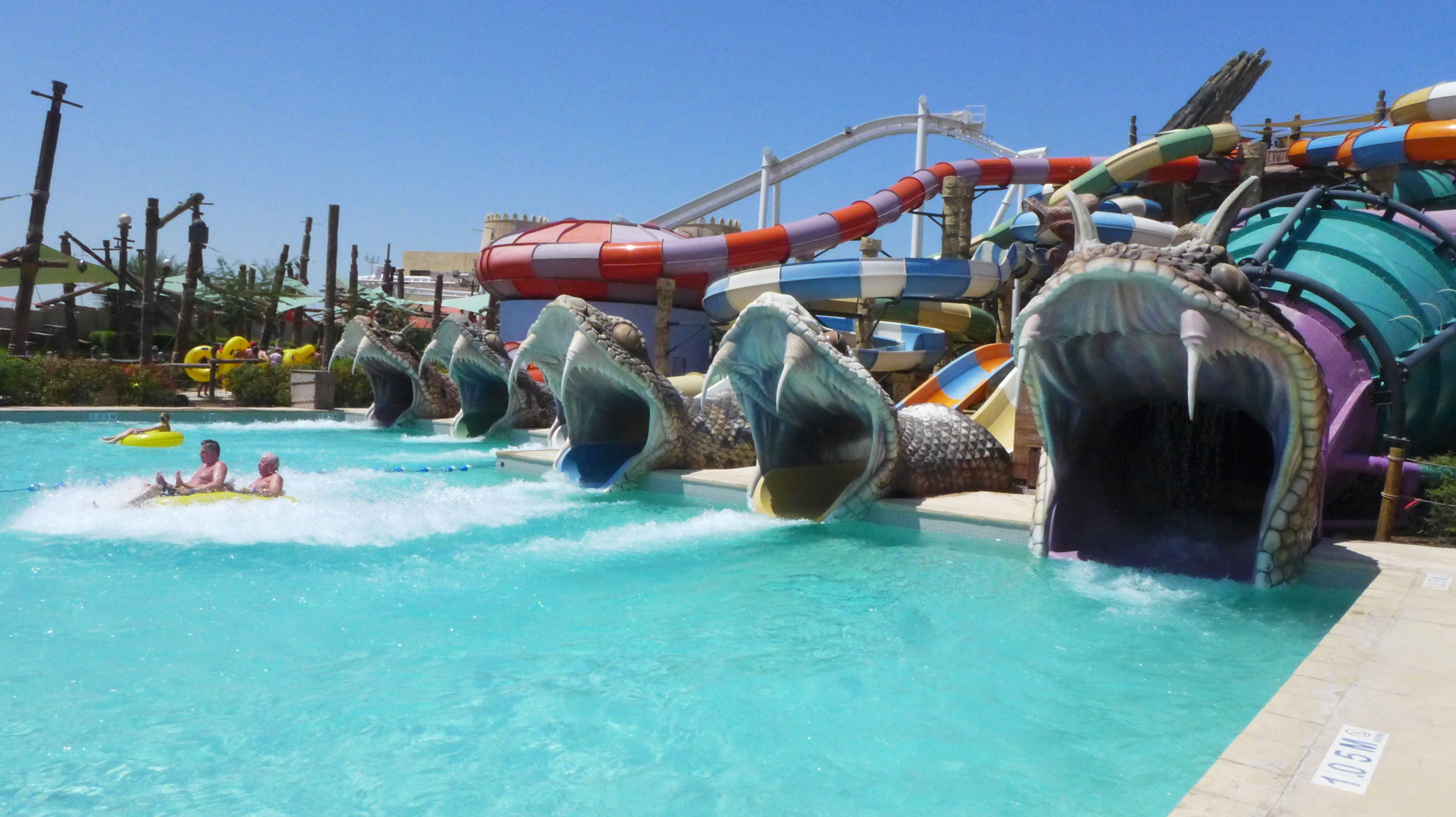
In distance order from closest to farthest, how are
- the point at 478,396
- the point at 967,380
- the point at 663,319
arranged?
the point at 967,380, the point at 478,396, the point at 663,319

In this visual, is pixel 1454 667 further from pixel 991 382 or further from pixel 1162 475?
pixel 991 382

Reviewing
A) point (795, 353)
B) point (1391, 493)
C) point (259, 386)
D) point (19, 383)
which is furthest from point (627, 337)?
point (19, 383)

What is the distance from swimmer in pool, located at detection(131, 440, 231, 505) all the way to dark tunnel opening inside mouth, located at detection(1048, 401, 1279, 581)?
5578 millimetres

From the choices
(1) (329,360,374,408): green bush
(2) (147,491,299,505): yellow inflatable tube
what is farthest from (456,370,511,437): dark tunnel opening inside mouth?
(2) (147,491,299,505): yellow inflatable tube

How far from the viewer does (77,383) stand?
15.2 m

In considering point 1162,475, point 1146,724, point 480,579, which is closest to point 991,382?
point 1162,475

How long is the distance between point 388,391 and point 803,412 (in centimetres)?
971

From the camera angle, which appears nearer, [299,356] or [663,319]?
[663,319]

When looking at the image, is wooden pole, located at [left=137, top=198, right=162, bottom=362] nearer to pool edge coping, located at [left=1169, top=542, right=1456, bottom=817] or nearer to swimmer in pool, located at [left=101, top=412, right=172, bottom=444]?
swimmer in pool, located at [left=101, top=412, right=172, bottom=444]

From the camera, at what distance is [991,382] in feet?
32.2

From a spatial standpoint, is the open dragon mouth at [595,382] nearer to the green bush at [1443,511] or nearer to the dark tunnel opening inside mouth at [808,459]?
the dark tunnel opening inside mouth at [808,459]

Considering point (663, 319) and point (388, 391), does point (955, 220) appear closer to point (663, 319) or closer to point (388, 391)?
point (663, 319)

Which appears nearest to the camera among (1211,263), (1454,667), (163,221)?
(1454,667)

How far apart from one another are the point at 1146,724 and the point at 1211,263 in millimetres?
2360
